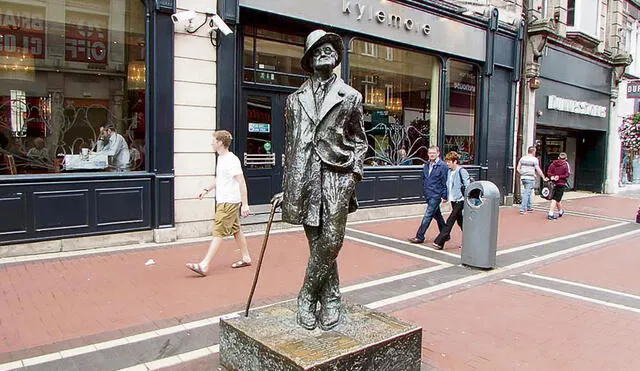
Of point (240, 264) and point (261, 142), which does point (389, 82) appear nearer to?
point (261, 142)

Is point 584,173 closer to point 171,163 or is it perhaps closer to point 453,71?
point 453,71

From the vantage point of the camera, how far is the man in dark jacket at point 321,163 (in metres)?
3.61

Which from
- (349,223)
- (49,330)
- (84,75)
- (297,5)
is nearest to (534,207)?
(349,223)

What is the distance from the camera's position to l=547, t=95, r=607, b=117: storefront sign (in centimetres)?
1711

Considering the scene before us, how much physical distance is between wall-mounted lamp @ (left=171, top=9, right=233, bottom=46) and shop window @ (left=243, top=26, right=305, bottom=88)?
1039 millimetres

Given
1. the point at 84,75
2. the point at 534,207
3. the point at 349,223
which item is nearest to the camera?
the point at 84,75

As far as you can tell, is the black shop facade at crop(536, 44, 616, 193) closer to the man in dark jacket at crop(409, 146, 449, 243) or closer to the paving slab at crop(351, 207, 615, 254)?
the paving slab at crop(351, 207, 615, 254)

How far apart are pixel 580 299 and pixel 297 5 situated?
7.10 metres

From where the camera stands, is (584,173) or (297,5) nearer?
(297,5)

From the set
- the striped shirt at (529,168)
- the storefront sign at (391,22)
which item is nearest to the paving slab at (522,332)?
the storefront sign at (391,22)

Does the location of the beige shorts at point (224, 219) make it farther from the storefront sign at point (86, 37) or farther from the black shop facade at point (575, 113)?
the black shop facade at point (575, 113)

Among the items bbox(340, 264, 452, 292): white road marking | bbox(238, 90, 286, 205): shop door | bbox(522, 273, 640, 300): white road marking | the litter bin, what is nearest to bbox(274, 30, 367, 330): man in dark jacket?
bbox(340, 264, 452, 292): white road marking

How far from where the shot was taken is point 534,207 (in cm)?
1507

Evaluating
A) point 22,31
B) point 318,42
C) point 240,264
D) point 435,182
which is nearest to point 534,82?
point 435,182
